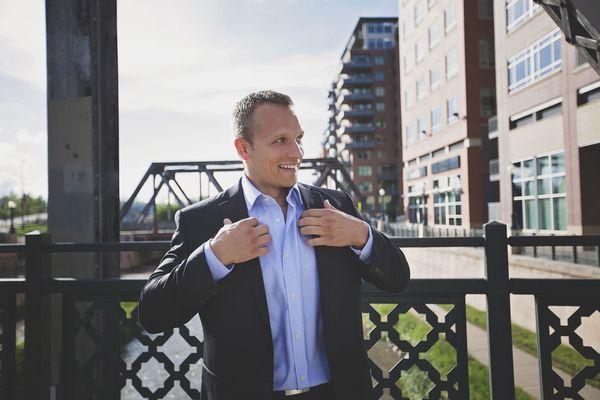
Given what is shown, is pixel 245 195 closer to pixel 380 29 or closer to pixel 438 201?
pixel 438 201

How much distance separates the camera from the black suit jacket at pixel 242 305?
6.06 feet

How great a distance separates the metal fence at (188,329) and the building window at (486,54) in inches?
1312

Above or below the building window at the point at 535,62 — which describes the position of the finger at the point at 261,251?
below

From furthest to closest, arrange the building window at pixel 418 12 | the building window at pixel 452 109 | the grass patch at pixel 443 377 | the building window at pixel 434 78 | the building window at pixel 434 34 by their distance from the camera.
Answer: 1. the building window at pixel 418 12
2. the building window at pixel 434 78
3. the building window at pixel 434 34
4. the building window at pixel 452 109
5. the grass patch at pixel 443 377

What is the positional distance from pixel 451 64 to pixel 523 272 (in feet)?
79.6

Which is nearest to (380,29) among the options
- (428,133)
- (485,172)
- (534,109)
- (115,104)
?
(428,133)

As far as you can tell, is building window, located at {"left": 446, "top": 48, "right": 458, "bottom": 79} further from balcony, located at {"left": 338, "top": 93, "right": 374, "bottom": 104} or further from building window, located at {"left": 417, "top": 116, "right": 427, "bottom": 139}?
balcony, located at {"left": 338, "top": 93, "right": 374, "bottom": 104}

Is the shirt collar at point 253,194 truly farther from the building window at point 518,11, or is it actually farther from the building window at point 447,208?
the building window at point 447,208

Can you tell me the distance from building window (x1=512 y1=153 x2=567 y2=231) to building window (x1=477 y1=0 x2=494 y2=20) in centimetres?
1281

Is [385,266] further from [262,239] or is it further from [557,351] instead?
[557,351]

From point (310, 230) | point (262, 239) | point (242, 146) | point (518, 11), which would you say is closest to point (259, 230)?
point (262, 239)

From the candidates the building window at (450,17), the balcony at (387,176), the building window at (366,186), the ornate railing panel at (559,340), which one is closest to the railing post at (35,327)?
the ornate railing panel at (559,340)

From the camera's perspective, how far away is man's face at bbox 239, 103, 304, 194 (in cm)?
201

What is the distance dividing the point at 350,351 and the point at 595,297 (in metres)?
1.82
